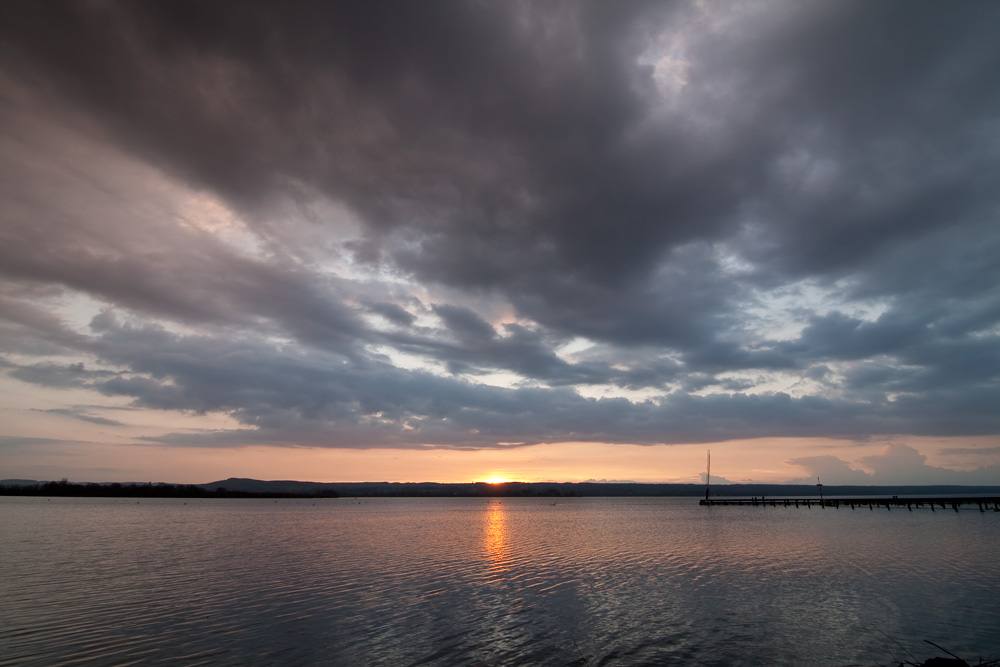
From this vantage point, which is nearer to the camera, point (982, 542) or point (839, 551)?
point (839, 551)

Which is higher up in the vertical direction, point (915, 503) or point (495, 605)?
point (495, 605)

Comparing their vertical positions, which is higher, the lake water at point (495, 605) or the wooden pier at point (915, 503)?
the lake water at point (495, 605)

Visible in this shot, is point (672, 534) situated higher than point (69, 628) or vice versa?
point (69, 628)

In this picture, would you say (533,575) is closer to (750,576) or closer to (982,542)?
(750,576)

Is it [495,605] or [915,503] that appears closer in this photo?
[495,605]

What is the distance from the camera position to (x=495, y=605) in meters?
24.4

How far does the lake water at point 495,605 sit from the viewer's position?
17.6 m

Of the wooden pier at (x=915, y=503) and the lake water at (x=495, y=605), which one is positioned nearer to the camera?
the lake water at (x=495, y=605)

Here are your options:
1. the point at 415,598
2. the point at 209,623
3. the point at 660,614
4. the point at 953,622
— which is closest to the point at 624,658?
the point at 660,614

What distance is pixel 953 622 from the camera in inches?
841

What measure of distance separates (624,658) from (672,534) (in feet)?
169

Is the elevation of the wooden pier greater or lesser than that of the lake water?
lesser

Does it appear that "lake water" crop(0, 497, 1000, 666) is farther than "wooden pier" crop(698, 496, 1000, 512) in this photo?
No

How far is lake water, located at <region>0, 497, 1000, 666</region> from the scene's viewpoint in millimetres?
17625
